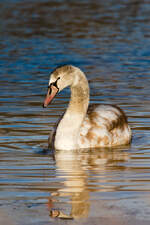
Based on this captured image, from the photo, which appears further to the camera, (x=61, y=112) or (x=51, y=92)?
(x=61, y=112)

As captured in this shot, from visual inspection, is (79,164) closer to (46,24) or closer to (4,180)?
(4,180)

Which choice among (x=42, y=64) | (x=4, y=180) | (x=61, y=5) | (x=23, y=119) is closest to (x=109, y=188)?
(x=4, y=180)

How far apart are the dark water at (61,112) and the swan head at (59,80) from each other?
3.08 ft

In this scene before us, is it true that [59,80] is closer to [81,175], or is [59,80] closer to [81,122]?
[81,122]

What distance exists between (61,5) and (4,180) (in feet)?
118

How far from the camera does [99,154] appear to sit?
37.8ft

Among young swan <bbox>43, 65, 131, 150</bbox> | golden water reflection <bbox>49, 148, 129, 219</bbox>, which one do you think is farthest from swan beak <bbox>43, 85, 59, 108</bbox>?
golden water reflection <bbox>49, 148, 129, 219</bbox>

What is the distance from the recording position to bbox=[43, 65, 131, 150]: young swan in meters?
11.7

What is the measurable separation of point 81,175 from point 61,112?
16.7 ft

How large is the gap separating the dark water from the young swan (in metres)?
0.27

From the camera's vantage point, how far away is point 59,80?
11.6m

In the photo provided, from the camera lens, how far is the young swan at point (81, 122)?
11.7 metres

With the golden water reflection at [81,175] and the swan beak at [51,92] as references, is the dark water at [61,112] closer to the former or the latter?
the golden water reflection at [81,175]

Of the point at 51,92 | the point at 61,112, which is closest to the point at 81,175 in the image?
the point at 51,92
